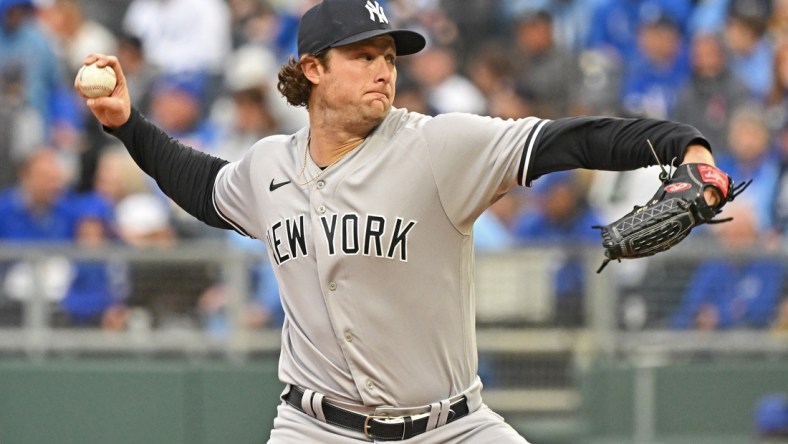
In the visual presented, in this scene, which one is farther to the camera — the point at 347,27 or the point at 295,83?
the point at 295,83

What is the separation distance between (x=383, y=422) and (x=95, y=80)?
5.16 feet

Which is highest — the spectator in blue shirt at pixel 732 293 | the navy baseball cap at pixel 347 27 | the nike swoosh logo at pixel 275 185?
the navy baseball cap at pixel 347 27

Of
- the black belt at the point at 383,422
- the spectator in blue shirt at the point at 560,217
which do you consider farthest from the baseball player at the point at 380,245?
the spectator in blue shirt at the point at 560,217

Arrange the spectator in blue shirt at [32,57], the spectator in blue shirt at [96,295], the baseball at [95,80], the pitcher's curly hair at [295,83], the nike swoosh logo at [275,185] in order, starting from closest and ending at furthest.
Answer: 1. the nike swoosh logo at [275,185]
2. the pitcher's curly hair at [295,83]
3. the baseball at [95,80]
4. the spectator in blue shirt at [96,295]
5. the spectator in blue shirt at [32,57]

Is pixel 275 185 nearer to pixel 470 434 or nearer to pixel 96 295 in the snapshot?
pixel 470 434

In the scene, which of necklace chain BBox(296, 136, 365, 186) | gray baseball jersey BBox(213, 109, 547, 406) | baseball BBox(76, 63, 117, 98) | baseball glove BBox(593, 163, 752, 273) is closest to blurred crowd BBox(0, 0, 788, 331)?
baseball BBox(76, 63, 117, 98)

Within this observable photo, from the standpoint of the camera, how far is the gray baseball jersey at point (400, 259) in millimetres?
4188

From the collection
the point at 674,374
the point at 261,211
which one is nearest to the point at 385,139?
the point at 261,211

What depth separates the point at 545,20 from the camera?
1096cm

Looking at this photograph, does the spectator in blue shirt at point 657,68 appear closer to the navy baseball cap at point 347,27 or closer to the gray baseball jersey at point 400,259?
the navy baseball cap at point 347,27

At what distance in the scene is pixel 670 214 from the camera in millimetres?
3590

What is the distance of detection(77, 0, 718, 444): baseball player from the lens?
419 centimetres

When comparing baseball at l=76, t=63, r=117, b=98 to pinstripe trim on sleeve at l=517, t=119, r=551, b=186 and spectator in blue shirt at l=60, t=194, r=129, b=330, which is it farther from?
spectator in blue shirt at l=60, t=194, r=129, b=330

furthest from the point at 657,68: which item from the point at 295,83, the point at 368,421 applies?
the point at 368,421
